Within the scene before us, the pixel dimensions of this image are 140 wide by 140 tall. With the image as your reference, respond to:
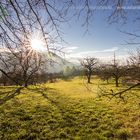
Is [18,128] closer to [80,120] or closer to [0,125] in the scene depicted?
[0,125]

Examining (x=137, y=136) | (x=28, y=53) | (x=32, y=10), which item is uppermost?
(x=32, y=10)

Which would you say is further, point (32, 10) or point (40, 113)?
point (40, 113)

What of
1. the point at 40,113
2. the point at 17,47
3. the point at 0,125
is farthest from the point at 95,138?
the point at 17,47

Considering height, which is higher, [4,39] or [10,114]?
[4,39]

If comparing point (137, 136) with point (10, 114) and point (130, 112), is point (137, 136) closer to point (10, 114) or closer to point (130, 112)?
point (130, 112)

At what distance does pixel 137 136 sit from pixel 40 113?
7526mm

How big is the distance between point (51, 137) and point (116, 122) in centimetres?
474

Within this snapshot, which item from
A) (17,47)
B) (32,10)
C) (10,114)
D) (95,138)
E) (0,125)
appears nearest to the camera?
(32,10)

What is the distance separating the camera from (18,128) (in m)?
12.6

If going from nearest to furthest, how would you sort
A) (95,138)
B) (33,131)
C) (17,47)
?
(17,47) → (95,138) → (33,131)

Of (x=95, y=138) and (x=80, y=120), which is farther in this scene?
(x=80, y=120)

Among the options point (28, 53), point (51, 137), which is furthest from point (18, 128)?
point (28, 53)

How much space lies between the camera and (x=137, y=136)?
11.7 metres

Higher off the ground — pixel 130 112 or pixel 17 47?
pixel 17 47
